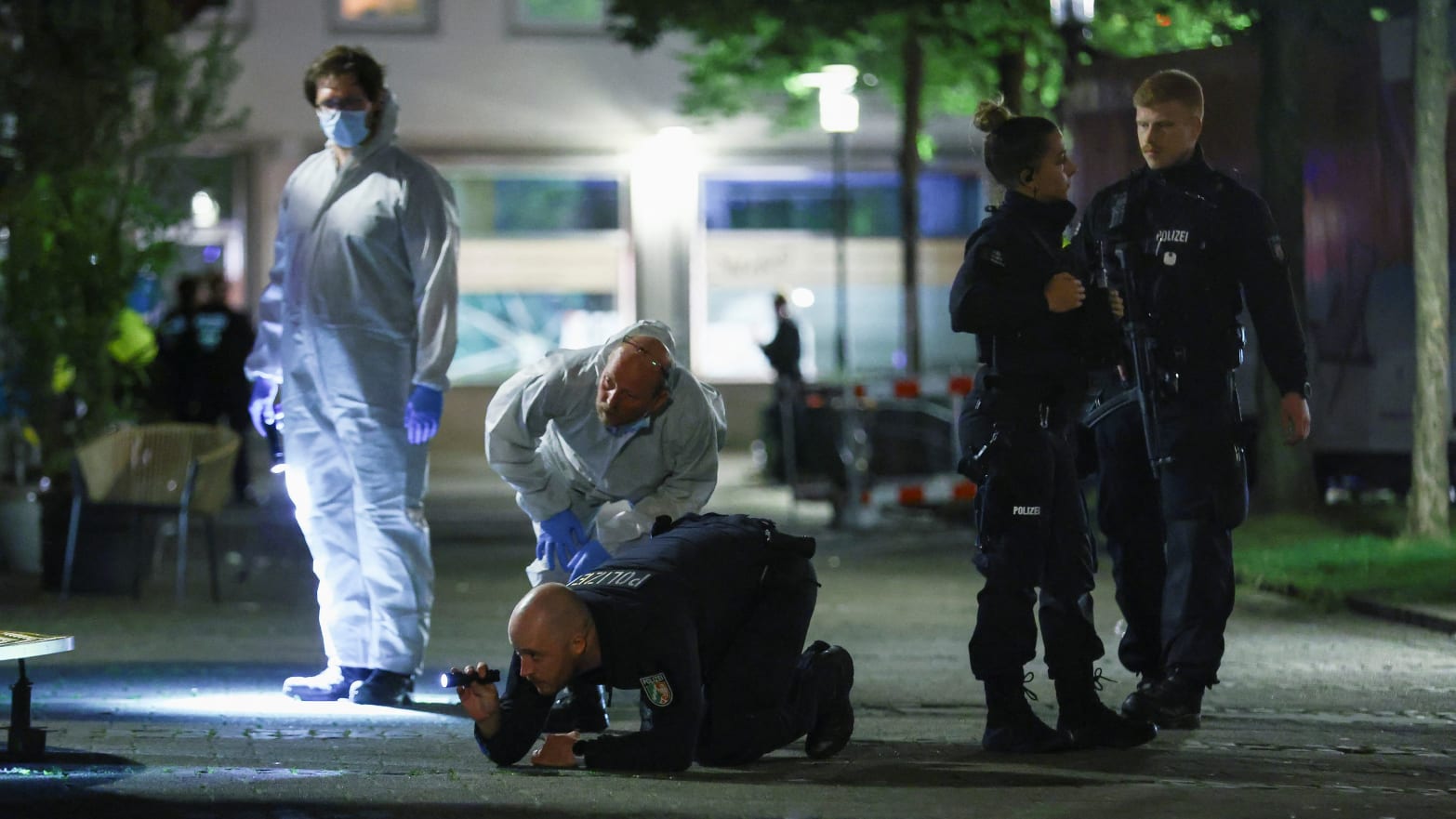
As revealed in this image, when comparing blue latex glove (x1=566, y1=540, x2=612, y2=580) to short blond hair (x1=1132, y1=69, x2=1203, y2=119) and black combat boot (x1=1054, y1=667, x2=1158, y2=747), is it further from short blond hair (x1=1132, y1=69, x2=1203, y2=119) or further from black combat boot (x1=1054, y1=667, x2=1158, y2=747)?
short blond hair (x1=1132, y1=69, x2=1203, y2=119)

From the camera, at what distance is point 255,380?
7758 mm

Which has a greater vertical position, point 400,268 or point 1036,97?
point 1036,97

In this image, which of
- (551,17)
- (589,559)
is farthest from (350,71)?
(551,17)

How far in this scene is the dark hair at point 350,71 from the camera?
7.55 metres

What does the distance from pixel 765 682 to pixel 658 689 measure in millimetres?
419

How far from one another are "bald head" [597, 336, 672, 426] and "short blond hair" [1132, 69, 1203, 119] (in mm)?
1721

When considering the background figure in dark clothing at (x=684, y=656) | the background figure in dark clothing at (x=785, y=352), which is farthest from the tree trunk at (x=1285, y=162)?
the background figure in dark clothing at (x=684, y=656)

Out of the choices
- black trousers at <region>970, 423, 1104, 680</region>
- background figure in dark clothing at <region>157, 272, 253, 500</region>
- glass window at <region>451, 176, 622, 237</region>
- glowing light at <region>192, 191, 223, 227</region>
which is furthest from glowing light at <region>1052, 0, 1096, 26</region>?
glowing light at <region>192, 191, 223, 227</region>

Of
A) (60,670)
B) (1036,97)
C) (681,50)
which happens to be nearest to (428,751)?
(60,670)

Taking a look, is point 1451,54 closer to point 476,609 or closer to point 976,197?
point 476,609

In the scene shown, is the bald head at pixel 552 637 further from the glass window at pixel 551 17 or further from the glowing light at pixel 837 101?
the glass window at pixel 551 17

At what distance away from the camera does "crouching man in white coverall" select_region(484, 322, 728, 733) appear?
21.4 ft

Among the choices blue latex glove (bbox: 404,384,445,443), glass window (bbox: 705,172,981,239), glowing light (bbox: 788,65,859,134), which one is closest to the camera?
blue latex glove (bbox: 404,384,445,443)

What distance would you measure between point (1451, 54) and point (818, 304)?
20.0 meters
